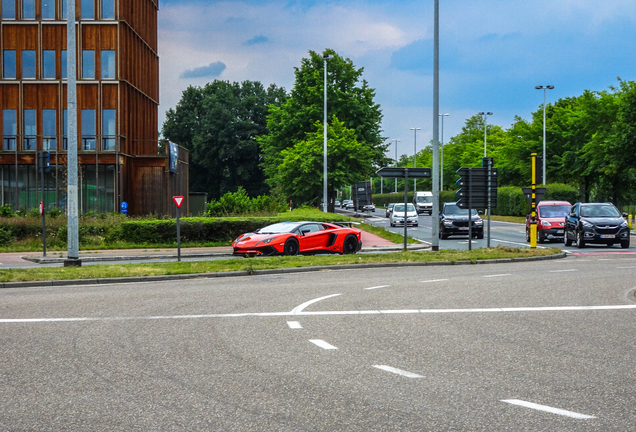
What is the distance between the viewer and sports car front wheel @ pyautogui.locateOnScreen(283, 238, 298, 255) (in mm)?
23562

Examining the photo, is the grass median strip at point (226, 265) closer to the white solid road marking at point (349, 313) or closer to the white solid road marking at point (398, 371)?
the white solid road marking at point (349, 313)

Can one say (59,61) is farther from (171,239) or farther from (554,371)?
(554,371)

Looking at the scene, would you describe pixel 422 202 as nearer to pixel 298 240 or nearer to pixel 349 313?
pixel 298 240

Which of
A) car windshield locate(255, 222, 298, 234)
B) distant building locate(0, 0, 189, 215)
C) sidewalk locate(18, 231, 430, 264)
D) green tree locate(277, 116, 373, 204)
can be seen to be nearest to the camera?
car windshield locate(255, 222, 298, 234)

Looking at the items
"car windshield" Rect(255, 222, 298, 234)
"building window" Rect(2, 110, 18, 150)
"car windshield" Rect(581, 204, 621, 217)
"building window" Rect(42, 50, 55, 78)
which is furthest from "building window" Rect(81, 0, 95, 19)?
"car windshield" Rect(581, 204, 621, 217)

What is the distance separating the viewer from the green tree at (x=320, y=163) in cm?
5259

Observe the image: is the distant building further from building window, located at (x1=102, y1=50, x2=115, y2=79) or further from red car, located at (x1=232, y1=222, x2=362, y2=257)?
red car, located at (x1=232, y1=222, x2=362, y2=257)

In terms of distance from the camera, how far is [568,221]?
30.0 m

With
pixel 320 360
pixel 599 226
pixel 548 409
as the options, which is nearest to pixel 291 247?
pixel 599 226

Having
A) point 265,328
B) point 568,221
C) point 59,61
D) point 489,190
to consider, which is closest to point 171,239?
point 489,190

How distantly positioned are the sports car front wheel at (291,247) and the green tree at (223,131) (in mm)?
61945

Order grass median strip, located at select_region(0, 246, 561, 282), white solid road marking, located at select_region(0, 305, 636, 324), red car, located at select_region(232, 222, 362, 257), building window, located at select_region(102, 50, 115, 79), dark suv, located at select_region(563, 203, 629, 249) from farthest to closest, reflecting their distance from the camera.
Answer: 1. building window, located at select_region(102, 50, 115, 79)
2. dark suv, located at select_region(563, 203, 629, 249)
3. red car, located at select_region(232, 222, 362, 257)
4. grass median strip, located at select_region(0, 246, 561, 282)
5. white solid road marking, located at select_region(0, 305, 636, 324)

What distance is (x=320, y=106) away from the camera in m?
58.9

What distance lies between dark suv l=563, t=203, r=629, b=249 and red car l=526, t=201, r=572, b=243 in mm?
2891
